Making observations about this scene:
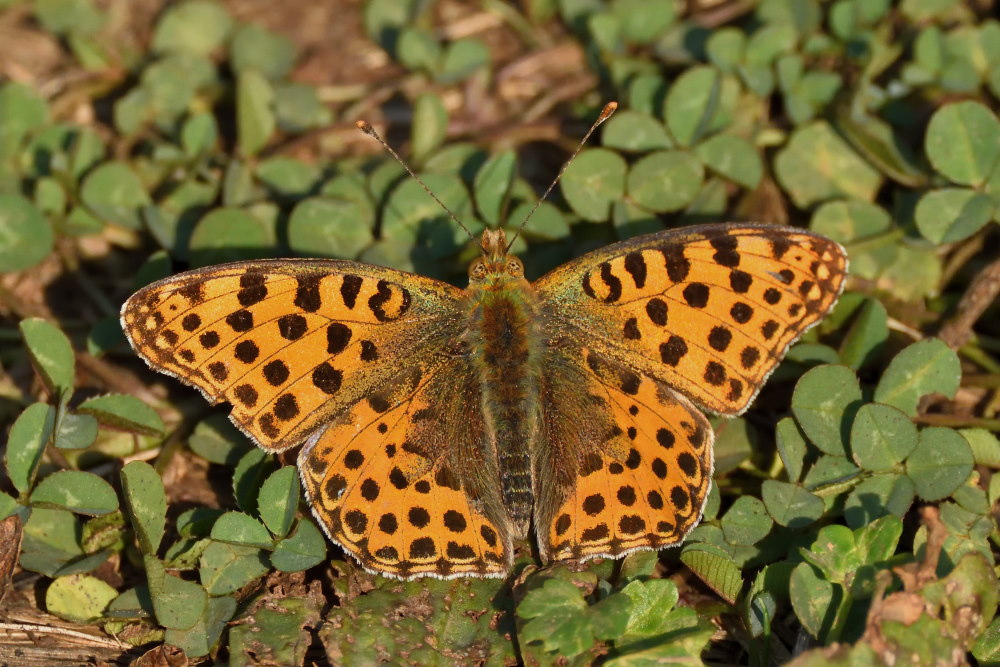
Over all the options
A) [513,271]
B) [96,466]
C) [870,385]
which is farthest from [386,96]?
[870,385]

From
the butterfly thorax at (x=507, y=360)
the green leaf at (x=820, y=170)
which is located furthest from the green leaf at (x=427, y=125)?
the green leaf at (x=820, y=170)

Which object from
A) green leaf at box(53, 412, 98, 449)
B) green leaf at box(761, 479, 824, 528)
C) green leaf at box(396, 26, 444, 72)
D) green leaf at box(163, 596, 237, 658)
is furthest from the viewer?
green leaf at box(396, 26, 444, 72)

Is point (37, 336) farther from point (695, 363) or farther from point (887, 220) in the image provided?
point (887, 220)

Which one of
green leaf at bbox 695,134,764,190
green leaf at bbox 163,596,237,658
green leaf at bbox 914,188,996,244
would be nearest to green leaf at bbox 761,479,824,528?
green leaf at bbox 914,188,996,244

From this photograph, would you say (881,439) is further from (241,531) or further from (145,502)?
A: (145,502)

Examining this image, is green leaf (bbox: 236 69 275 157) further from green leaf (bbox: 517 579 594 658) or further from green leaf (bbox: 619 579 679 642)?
green leaf (bbox: 619 579 679 642)

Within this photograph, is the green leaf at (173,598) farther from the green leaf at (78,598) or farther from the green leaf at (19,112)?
the green leaf at (19,112)
